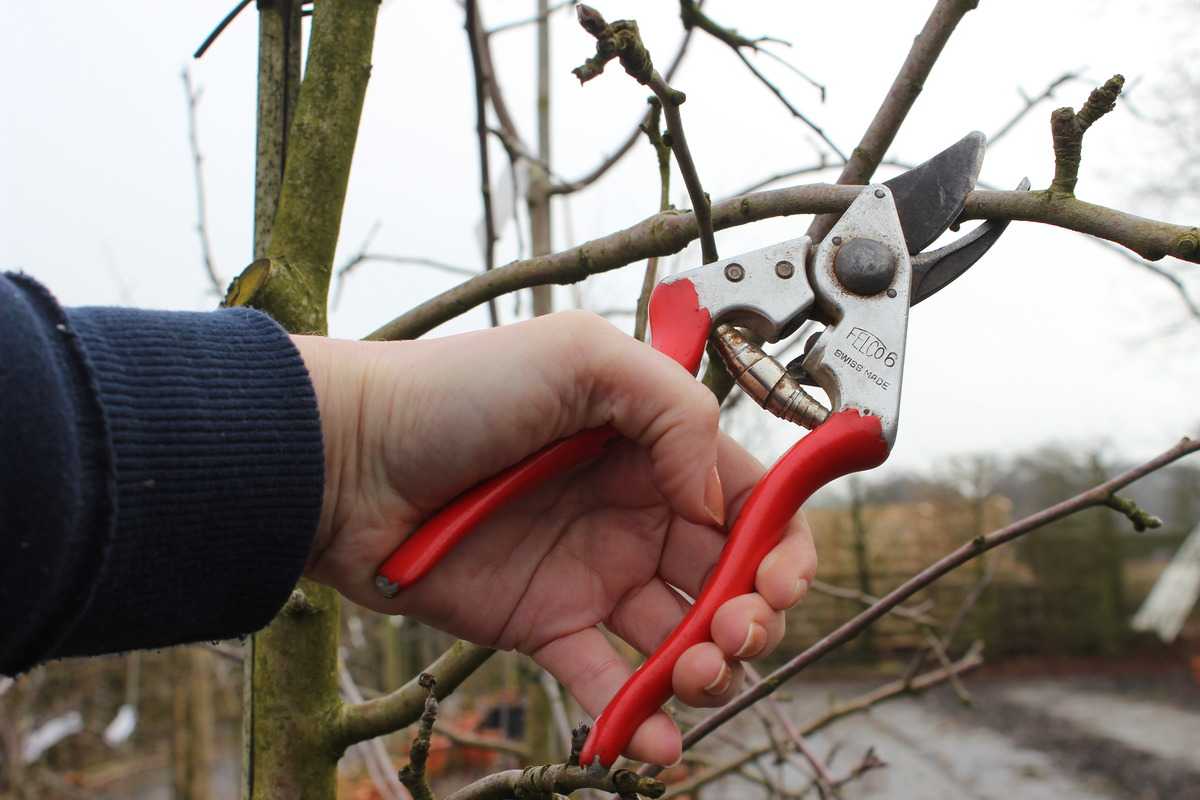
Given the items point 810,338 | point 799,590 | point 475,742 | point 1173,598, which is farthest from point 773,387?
point 1173,598

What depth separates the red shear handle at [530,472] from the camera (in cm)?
118

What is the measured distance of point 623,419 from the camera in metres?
1.17

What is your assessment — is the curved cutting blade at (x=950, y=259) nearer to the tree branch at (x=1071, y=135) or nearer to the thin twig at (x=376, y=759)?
the tree branch at (x=1071, y=135)

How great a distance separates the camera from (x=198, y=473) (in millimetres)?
1013

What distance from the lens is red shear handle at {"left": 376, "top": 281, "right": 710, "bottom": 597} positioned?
1.18 meters

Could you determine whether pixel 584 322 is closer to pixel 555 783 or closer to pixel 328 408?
pixel 328 408

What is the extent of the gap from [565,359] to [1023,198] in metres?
0.54

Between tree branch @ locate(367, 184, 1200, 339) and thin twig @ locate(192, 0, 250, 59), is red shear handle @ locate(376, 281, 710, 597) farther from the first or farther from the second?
thin twig @ locate(192, 0, 250, 59)

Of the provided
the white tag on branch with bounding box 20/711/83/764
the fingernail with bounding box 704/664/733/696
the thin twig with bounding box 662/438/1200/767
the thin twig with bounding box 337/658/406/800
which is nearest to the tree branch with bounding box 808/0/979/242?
the thin twig with bounding box 662/438/1200/767

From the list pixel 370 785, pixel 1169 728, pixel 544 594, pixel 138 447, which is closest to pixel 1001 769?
pixel 1169 728

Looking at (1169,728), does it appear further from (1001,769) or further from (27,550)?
(27,550)

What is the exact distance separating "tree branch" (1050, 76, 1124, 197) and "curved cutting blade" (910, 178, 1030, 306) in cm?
18

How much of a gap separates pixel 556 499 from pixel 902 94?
71 centimetres

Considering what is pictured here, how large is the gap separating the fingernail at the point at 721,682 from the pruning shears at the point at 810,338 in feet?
0.20
